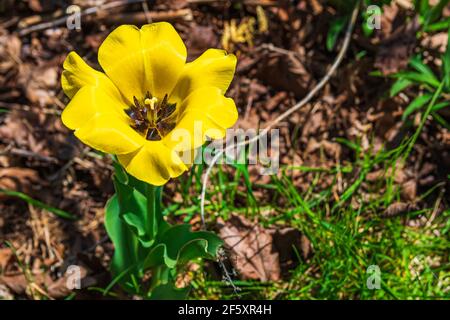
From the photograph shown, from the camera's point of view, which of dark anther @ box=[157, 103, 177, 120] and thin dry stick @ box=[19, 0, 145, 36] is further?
thin dry stick @ box=[19, 0, 145, 36]

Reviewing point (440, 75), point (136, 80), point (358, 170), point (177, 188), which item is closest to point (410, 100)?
point (440, 75)

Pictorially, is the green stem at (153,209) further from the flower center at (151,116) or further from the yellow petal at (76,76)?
the yellow petal at (76,76)

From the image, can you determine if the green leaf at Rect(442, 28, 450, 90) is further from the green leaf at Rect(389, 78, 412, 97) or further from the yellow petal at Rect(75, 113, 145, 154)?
the yellow petal at Rect(75, 113, 145, 154)

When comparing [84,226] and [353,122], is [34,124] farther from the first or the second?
[353,122]

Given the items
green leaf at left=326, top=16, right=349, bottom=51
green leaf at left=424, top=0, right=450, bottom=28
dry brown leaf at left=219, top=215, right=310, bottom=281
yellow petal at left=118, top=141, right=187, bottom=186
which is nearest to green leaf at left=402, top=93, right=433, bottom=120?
green leaf at left=424, top=0, right=450, bottom=28

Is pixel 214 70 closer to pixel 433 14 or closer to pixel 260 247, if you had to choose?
pixel 260 247
